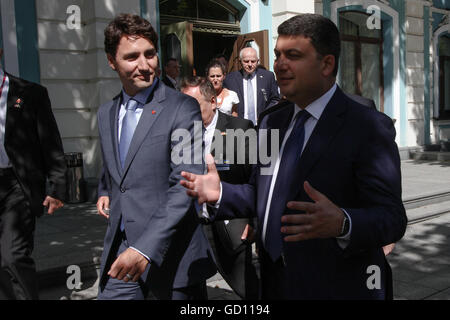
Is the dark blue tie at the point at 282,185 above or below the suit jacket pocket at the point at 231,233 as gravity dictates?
above

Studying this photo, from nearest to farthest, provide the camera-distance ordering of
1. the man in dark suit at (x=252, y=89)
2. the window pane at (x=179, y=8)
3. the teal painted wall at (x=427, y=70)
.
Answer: the man in dark suit at (x=252, y=89) → the window pane at (x=179, y=8) → the teal painted wall at (x=427, y=70)

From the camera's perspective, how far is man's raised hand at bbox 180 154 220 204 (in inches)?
85.9

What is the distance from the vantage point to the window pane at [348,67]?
15.2 m

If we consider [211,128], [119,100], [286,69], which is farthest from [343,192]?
[211,128]

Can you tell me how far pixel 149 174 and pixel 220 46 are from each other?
12.9 metres

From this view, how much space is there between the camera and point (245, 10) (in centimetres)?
1204

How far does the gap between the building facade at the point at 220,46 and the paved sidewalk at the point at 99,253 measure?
88.1 inches

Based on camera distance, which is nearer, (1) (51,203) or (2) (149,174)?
(2) (149,174)

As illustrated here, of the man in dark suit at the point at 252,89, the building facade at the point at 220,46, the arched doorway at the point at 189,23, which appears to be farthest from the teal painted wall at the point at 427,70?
the man in dark suit at the point at 252,89

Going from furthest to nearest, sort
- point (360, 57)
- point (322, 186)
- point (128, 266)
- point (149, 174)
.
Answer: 1. point (360, 57)
2. point (149, 174)
3. point (128, 266)
4. point (322, 186)

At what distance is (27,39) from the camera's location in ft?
29.2


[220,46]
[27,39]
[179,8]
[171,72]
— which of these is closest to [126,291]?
[171,72]

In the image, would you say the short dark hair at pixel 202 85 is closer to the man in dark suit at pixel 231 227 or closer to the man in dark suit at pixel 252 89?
the man in dark suit at pixel 231 227

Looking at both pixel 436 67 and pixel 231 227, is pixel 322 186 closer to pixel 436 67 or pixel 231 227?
pixel 231 227
